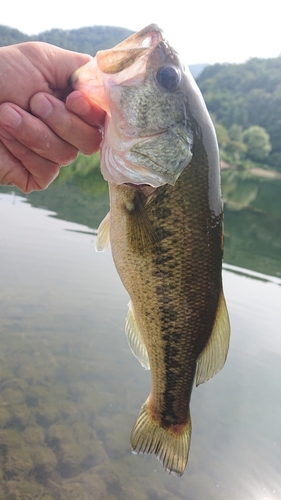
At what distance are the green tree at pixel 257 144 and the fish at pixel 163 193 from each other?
3516 inches

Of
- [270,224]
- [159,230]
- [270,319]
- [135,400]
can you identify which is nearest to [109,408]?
[135,400]

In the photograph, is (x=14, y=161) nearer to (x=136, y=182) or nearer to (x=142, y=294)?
(x=136, y=182)

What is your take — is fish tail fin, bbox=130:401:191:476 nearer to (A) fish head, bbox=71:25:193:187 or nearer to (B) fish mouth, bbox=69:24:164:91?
(A) fish head, bbox=71:25:193:187

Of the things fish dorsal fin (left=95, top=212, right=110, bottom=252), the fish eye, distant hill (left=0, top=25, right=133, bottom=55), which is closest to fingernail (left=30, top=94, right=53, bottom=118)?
the fish eye

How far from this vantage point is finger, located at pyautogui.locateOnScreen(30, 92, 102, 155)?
7.19 feet

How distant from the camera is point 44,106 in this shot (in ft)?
7.18

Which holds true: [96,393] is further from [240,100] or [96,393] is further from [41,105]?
[240,100]

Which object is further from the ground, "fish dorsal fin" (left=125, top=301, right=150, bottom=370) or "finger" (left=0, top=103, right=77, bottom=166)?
"finger" (left=0, top=103, right=77, bottom=166)

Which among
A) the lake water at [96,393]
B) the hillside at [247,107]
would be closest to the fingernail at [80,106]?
the lake water at [96,393]

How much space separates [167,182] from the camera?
212 centimetres

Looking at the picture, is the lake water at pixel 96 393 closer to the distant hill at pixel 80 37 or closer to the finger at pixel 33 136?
the finger at pixel 33 136

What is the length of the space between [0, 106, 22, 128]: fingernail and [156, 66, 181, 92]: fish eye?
0.76 metres

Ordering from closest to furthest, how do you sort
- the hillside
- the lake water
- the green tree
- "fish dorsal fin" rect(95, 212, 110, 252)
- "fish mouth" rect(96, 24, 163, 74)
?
"fish mouth" rect(96, 24, 163, 74), "fish dorsal fin" rect(95, 212, 110, 252), the lake water, the green tree, the hillside

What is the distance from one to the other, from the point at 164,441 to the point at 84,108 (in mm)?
2070
